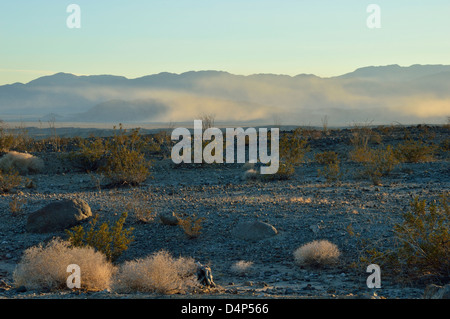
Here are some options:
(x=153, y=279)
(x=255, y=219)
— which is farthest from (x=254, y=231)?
(x=153, y=279)

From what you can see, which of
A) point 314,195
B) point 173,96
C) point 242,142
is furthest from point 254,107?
point 314,195

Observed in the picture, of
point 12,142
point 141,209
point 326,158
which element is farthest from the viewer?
point 12,142

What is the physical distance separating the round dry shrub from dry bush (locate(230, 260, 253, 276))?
27.9 inches

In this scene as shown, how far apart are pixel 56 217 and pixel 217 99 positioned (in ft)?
391

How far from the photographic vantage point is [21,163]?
1775 cm

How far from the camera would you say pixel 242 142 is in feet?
75.9

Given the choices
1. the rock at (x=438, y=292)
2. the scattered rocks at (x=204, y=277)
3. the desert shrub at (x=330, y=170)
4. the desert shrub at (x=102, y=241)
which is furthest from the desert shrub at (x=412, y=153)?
the rock at (x=438, y=292)

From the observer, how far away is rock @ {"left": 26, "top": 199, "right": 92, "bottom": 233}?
32.0ft

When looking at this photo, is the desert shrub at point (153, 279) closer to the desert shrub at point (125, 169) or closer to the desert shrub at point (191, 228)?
the desert shrub at point (191, 228)

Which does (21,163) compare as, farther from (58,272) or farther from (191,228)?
(58,272)

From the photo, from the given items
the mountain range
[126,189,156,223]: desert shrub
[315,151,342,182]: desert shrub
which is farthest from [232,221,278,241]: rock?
the mountain range

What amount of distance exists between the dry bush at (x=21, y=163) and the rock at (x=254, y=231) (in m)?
10.7

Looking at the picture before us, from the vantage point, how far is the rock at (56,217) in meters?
9.77

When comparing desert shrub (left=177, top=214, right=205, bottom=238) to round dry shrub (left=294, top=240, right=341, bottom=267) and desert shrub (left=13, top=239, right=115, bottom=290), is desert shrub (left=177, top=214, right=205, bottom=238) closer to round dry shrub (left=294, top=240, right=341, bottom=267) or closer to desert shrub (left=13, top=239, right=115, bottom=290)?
round dry shrub (left=294, top=240, right=341, bottom=267)
